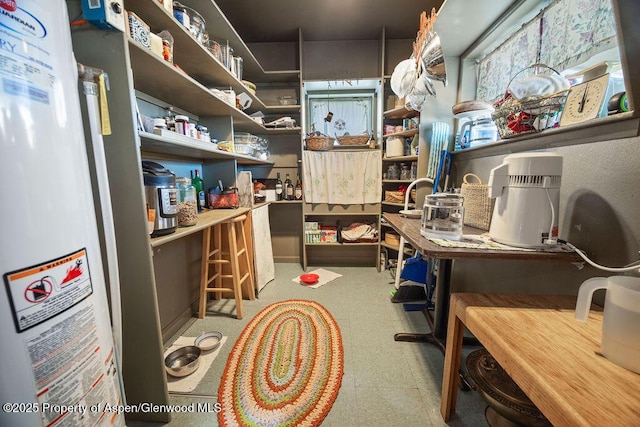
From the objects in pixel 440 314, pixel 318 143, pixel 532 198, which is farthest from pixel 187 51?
pixel 440 314

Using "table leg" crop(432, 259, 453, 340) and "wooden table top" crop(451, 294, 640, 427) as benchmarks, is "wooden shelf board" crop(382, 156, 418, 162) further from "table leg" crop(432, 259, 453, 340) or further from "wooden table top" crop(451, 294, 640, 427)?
"wooden table top" crop(451, 294, 640, 427)

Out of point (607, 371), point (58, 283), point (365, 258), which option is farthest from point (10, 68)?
point (365, 258)

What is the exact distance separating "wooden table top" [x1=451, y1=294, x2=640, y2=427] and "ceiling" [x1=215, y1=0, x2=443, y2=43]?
96.3 inches

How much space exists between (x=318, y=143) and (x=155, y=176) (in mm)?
1770

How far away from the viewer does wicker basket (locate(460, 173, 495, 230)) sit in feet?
3.98

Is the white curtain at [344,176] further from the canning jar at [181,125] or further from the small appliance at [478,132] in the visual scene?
the canning jar at [181,125]

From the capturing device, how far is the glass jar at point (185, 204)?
4.00 ft

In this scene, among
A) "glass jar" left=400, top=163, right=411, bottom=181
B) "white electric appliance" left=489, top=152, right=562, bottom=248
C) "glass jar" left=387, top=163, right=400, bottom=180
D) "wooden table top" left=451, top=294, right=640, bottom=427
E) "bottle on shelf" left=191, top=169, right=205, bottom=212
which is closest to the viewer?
"wooden table top" left=451, top=294, right=640, bottom=427

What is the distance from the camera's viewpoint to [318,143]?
2.50 meters

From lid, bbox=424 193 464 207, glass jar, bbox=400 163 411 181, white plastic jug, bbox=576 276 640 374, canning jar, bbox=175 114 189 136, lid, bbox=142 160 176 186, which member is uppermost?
canning jar, bbox=175 114 189 136

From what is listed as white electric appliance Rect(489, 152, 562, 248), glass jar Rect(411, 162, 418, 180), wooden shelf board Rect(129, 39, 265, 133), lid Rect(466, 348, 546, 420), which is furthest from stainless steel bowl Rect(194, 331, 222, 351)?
glass jar Rect(411, 162, 418, 180)

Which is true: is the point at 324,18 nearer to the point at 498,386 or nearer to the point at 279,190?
the point at 279,190

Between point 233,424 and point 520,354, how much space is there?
114 centimetres

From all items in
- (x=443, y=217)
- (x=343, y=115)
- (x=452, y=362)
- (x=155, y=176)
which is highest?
(x=343, y=115)
